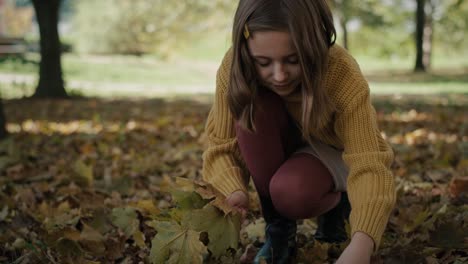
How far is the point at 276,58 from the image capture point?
1552 millimetres

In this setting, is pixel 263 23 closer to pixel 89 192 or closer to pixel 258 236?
pixel 258 236

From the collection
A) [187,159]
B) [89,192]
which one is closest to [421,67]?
[187,159]

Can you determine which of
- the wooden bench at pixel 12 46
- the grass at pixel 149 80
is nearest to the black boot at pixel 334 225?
the grass at pixel 149 80

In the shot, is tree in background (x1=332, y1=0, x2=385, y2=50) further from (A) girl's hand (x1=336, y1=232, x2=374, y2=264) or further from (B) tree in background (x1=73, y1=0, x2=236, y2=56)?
(A) girl's hand (x1=336, y1=232, x2=374, y2=264)

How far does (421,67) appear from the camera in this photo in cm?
1648

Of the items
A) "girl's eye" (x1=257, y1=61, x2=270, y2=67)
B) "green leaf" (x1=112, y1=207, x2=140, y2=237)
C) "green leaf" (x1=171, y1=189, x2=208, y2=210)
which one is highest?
"girl's eye" (x1=257, y1=61, x2=270, y2=67)

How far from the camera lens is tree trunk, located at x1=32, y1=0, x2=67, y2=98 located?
8430 millimetres

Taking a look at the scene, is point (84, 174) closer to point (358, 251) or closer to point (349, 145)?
point (349, 145)

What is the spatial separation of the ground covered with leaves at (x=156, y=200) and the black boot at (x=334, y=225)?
0.24 ft

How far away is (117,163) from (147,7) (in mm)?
20301

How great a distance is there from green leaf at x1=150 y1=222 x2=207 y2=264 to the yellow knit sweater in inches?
8.3

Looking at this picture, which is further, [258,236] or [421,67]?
[421,67]

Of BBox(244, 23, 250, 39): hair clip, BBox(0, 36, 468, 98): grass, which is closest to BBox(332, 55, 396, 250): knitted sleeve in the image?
BBox(244, 23, 250, 39): hair clip

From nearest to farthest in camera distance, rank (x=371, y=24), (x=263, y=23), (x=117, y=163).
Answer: (x=263, y=23), (x=117, y=163), (x=371, y=24)
